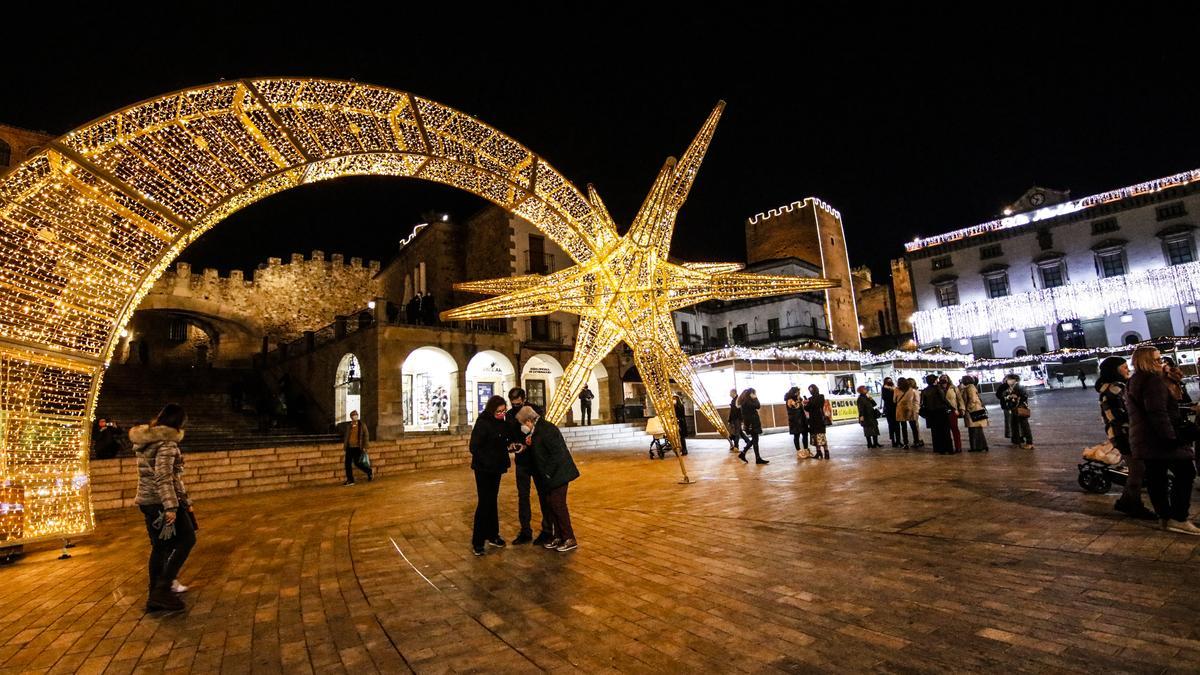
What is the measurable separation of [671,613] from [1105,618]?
7.43 feet

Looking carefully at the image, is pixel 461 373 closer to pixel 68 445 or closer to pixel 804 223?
pixel 68 445

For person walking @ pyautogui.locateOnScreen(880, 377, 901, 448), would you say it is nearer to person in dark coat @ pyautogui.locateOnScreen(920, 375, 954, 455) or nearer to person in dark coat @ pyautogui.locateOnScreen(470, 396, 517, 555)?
person in dark coat @ pyautogui.locateOnScreen(920, 375, 954, 455)

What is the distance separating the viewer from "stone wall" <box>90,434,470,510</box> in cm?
1024

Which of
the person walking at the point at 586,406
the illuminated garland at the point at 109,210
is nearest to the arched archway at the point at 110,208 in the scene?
the illuminated garland at the point at 109,210

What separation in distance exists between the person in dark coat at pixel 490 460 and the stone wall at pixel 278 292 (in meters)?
27.5

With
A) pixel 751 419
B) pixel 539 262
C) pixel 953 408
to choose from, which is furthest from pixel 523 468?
pixel 539 262

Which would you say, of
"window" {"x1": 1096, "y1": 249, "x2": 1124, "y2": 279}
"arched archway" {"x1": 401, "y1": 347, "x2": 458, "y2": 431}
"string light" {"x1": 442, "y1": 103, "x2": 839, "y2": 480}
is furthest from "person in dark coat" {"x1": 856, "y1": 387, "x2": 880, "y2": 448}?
"window" {"x1": 1096, "y1": 249, "x2": 1124, "y2": 279}

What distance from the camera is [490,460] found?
5.36 m

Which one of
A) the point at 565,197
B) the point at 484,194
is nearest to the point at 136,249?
the point at 484,194

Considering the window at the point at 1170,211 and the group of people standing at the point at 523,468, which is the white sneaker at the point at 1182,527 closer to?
the group of people standing at the point at 523,468

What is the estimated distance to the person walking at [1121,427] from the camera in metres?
4.68

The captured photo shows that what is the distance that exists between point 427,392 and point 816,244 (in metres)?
33.9

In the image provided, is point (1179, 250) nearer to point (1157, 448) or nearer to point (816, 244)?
point (816, 244)

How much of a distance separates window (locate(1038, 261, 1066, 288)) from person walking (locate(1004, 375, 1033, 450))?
4244 centimetres
